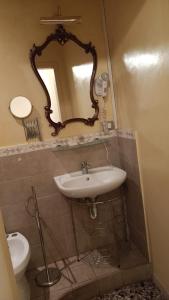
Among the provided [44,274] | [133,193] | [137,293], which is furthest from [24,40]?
[137,293]

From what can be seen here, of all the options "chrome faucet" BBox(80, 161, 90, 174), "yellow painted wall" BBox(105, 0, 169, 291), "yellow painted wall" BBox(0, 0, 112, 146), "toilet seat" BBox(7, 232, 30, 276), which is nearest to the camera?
"yellow painted wall" BBox(105, 0, 169, 291)

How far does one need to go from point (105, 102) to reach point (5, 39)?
3.05 feet

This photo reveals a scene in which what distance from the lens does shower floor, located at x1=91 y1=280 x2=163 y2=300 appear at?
169cm

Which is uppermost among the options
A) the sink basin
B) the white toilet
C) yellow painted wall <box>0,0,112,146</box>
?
yellow painted wall <box>0,0,112,146</box>

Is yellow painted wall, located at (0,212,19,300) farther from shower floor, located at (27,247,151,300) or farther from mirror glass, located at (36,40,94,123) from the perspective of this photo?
mirror glass, located at (36,40,94,123)

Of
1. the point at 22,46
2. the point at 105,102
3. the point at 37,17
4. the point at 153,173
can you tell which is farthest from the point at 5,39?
A: the point at 153,173

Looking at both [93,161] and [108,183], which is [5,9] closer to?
[93,161]

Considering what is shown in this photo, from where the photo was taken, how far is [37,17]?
5.95 feet

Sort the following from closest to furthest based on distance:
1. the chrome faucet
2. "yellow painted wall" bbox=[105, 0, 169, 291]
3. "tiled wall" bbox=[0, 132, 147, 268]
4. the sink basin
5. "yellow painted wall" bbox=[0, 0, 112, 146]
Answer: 1. "yellow painted wall" bbox=[105, 0, 169, 291]
2. the sink basin
3. "yellow painted wall" bbox=[0, 0, 112, 146]
4. "tiled wall" bbox=[0, 132, 147, 268]
5. the chrome faucet

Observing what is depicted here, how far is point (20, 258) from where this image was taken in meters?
1.52

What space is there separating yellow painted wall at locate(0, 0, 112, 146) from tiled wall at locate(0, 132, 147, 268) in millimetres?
224

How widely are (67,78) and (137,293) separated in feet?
5.78

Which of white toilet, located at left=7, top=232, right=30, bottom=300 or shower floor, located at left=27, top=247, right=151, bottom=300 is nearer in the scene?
white toilet, located at left=7, top=232, right=30, bottom=300

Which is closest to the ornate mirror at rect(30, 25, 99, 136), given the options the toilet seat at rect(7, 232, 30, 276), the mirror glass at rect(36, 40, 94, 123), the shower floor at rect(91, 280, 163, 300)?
the mirror glass at rect(36, 40, 94, 123)
